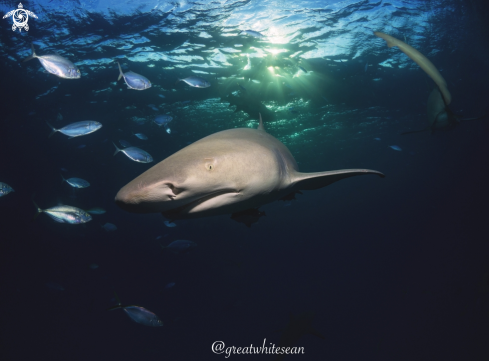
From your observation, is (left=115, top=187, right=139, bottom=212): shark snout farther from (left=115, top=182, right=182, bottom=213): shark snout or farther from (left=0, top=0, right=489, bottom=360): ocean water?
(left=0, top=0, right=489, bottom=360): ocean water

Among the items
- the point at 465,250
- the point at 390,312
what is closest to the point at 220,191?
the point at 390,312

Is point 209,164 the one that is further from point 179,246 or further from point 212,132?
point 212,132

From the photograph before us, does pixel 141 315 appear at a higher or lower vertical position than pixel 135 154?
lower

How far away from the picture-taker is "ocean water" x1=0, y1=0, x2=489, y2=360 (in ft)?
31.2

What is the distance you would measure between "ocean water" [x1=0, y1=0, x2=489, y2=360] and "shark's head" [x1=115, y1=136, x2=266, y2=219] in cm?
747

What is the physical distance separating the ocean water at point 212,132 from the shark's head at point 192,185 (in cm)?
747

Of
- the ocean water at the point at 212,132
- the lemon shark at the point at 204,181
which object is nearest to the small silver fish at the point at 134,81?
the ocean water at the point at 212,132

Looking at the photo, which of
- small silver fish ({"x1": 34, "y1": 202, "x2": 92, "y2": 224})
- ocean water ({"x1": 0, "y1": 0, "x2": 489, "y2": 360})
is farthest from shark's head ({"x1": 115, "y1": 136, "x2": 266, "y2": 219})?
ocean water ({"x1": 0, "y1": 0, "x2": 489, "y2": 360})

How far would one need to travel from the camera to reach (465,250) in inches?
1161

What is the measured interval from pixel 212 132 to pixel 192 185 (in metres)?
19.7

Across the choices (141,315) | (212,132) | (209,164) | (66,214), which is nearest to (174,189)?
(209,164)

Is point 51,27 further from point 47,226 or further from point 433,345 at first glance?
point 433,345

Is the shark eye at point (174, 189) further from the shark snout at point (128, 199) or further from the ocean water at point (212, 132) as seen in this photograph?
the ocean water at point (212, 132)

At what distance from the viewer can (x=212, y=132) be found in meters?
20.6
